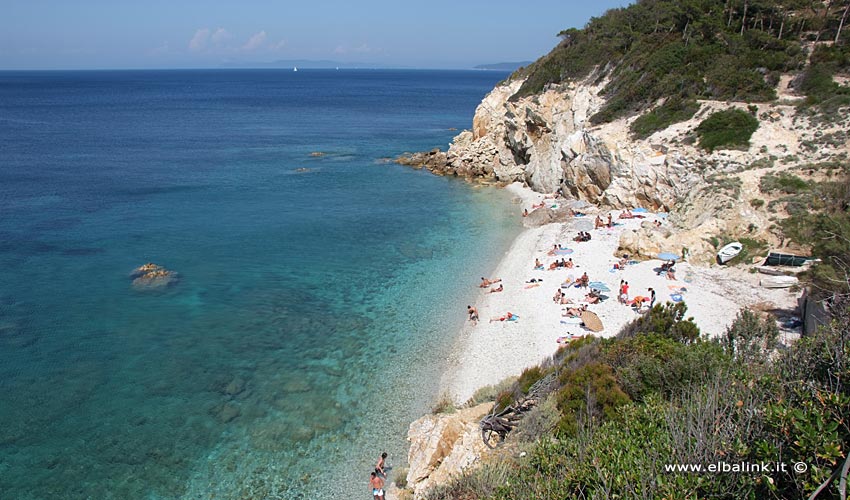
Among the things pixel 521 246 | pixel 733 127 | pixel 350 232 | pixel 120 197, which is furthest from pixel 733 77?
pixel 120 197

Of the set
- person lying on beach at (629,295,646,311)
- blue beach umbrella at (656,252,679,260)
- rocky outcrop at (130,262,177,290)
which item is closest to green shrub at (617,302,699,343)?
person lying on beach at (629,295,646,311)

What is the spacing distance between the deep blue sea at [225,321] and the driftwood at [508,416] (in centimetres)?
414

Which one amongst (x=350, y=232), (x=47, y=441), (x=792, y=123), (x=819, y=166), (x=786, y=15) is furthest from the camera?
(x=786, y=15)

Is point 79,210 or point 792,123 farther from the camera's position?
point 79,210

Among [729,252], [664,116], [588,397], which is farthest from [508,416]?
[664,116]

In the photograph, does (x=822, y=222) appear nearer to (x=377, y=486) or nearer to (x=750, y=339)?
(x=750, y=339)

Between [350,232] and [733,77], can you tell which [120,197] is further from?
[733,77]

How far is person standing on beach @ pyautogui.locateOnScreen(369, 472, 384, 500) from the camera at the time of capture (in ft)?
40.6

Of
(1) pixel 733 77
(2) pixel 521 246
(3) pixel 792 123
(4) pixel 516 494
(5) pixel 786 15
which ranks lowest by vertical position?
(2) pixel 521 246

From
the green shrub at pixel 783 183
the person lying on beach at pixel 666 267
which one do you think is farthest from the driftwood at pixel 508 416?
the green shrub at pixel 783 183

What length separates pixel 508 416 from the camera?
36.5 feet

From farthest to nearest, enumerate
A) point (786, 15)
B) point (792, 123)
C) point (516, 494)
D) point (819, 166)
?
1. point (786, 15)
2. point (792, 123)
3. point (819, 166)
4. point (516, 494)

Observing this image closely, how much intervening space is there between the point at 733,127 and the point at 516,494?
28.5m

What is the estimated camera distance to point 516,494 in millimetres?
7078
